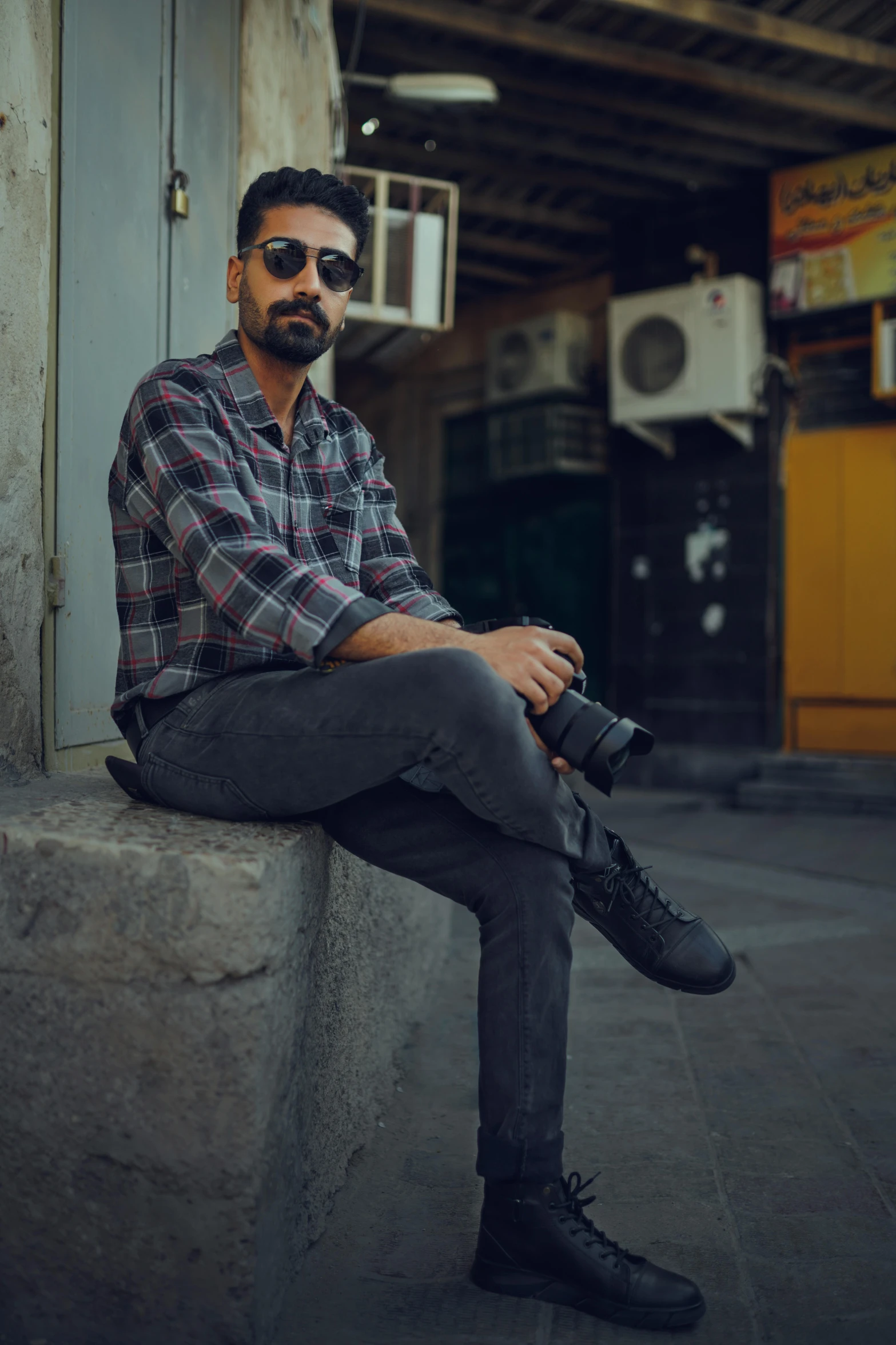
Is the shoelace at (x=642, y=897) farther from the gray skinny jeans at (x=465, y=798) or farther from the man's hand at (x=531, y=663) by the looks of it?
the man's hand at (x=531, y=663)

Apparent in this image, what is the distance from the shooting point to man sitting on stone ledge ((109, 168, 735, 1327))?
5.76ft

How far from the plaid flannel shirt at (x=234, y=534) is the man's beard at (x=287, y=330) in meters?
0.06

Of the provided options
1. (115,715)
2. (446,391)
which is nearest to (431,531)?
(446,391)

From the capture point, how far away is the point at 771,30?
6387 mm

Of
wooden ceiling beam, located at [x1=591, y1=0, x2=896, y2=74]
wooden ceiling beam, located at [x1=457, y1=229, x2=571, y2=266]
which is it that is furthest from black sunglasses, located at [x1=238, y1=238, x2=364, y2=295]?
wooden ceiling beam, located at [x1=457, y1=229, x2=571, y2=266]

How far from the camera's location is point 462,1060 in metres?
2.90

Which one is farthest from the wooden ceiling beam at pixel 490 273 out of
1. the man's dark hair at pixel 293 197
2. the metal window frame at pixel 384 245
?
the man's dark hair at pixel 293 197

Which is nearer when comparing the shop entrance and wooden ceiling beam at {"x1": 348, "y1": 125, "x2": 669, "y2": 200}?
wooden ceiling beam at {"x1": 348, "y1": 125, "x2": 669, "y2": 200}

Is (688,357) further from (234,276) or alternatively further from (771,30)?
(234,276)

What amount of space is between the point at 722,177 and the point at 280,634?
7.97 meters

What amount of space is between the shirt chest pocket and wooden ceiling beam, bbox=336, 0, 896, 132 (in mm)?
4852

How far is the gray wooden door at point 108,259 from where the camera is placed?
2.65m

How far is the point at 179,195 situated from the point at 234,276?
1225 mm

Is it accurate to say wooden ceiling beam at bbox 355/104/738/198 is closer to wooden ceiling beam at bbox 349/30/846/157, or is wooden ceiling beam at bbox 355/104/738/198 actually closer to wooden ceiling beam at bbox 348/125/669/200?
wooden ceiling beam at bbox 348/125/669/200
